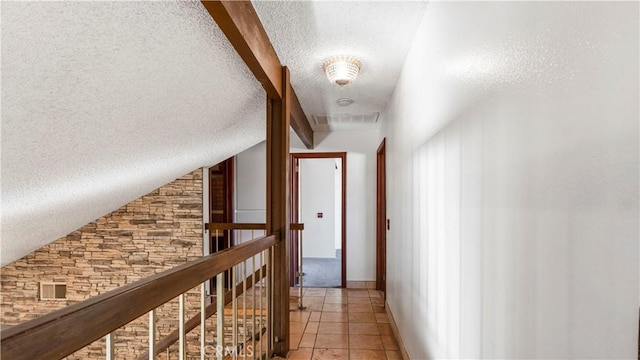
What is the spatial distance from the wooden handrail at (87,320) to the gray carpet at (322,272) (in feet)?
13.4

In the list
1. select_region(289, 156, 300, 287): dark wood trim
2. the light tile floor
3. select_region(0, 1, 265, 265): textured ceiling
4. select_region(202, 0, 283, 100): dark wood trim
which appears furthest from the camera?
select_region(289, 156, 300, 287): dark wood trim

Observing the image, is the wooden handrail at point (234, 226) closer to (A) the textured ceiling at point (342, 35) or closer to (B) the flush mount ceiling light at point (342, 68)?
(A) the textured ceiling at point (342, 35)

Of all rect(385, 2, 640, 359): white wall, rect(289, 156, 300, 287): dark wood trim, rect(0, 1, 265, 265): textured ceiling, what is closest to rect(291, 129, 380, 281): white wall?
rect(289, 156, 300, 287): dark wood trim

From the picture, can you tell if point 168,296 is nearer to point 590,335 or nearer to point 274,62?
point 590,335

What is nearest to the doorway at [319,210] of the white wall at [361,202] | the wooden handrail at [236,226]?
the white wall at [361,202]

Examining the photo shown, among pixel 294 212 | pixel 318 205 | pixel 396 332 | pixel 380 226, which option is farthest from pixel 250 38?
pixel 318 205

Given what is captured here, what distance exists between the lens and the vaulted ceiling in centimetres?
114

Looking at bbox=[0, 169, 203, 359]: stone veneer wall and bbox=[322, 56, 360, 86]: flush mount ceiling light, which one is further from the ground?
bbox=[322, 56, 360, 86]: flush mount ceiling light

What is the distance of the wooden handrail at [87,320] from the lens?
516mm

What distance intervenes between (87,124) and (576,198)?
1946 mm

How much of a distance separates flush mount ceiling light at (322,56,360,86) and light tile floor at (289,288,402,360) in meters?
2.11

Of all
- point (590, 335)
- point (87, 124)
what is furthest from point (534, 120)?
point (87, 124)

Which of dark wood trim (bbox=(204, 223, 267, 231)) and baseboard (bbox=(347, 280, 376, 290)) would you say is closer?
dark wood trim (bbox=(204, 223, 267, 231))

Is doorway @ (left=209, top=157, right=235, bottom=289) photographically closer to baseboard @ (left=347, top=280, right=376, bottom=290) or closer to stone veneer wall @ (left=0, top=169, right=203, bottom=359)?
stone veneer wall @ (left=0, top=169, right=203, bottom=359)
